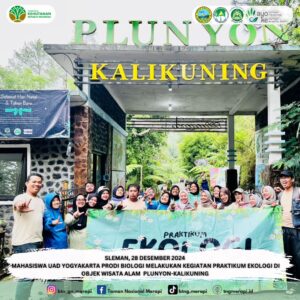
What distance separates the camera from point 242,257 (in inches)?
182

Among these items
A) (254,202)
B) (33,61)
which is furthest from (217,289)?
(33,61)

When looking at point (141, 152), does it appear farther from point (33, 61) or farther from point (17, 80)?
point (33, 61)

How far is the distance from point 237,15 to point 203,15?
71 centimetres

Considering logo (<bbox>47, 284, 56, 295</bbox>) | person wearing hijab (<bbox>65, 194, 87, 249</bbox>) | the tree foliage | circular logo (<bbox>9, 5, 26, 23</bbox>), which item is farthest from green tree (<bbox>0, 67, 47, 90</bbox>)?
logo (<bbox>47, 284, 56, 295</bbox>)

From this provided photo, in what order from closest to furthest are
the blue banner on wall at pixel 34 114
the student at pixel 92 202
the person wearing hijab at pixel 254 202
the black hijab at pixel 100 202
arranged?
1. the student at pixel 92 202
2. the black hijab at pixel 100 202
3. the person wearing hijab at pixel 254 202
4. the blue banner on wall at pixel 34 114

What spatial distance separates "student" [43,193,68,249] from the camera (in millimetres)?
4684

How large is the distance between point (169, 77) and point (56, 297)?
524cm

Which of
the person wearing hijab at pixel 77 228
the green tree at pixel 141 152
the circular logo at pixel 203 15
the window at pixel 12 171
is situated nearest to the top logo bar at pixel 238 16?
the circular logo at pixel 203 15

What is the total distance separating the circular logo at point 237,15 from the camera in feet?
27.4

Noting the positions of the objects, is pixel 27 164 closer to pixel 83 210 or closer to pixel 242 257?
pixel 83 210

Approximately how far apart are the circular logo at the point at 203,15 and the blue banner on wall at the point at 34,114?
3188 millimetres

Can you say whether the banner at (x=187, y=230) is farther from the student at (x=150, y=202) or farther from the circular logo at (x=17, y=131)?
the circular logo at (x=17, y=131)
